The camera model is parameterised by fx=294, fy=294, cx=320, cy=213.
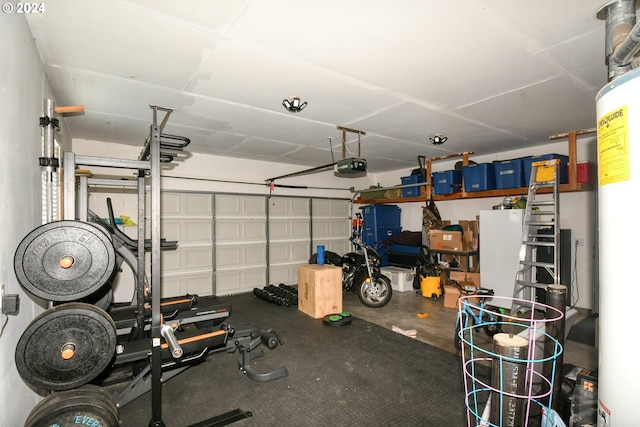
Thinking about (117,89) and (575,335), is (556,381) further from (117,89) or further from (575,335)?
(117,89)

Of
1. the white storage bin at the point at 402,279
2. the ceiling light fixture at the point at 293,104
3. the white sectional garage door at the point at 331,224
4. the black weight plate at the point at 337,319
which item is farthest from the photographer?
the white sectional garage door at the point at 331,224

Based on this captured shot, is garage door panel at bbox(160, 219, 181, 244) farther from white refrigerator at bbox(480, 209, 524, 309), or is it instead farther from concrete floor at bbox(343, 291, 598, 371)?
white refrigerator at bbox(480, 209, 524, 309)

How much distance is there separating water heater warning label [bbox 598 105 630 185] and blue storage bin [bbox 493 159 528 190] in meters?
4.08

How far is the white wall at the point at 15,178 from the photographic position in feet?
4.70

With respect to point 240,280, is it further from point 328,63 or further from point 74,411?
point 328,63

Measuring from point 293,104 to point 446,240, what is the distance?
3.91 meters

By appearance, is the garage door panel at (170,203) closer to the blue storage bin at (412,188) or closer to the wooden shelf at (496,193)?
the wooden shelf at (496,193)

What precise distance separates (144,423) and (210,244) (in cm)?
365

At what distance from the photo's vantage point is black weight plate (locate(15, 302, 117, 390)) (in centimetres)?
156

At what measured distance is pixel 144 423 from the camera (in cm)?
219

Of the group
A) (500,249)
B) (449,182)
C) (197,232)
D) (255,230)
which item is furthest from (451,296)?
(197,232)

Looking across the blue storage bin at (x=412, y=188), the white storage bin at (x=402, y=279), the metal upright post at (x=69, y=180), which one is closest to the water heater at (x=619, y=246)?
the metal upright post at (x=69, y=180)

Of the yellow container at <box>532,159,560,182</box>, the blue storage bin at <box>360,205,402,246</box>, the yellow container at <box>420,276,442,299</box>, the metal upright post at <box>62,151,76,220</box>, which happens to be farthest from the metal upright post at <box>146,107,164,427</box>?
the blue storage bin at <box>360,205,402,246</box>

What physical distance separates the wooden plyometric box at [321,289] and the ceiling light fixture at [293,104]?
2252mm
